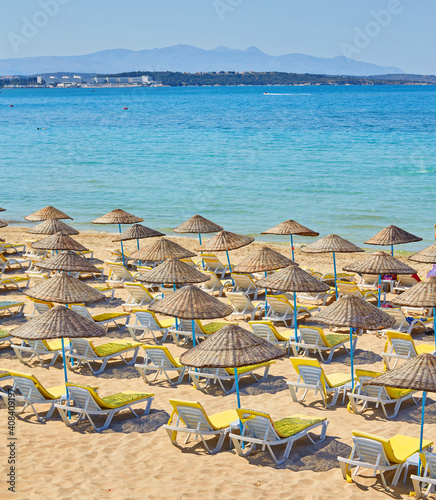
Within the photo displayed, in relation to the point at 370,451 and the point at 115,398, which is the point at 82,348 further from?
the point at 370,451

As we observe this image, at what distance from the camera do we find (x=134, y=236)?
16.5 meters

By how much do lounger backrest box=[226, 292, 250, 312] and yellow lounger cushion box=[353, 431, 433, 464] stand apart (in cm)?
584

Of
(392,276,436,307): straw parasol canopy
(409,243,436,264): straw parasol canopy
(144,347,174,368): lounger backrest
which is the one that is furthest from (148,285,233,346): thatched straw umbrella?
(409,243,436,264): straw parasol canopy

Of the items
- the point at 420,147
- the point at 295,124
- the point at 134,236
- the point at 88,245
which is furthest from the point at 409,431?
the point at 295,124

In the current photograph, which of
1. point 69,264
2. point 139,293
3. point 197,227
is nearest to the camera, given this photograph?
point 69,264

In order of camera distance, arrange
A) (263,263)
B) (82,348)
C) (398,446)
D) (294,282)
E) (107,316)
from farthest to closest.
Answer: (263,263) → (107,316) → (294,282) → (82,348) → (398,446)

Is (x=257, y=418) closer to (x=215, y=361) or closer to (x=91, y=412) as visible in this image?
(x=215, y=361)

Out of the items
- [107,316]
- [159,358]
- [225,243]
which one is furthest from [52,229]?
[159,358]

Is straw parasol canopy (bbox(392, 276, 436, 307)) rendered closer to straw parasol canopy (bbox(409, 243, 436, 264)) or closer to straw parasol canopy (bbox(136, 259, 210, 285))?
straw parasol canopy (bbox(409, 243, 436, 264))

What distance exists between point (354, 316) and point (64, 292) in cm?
442

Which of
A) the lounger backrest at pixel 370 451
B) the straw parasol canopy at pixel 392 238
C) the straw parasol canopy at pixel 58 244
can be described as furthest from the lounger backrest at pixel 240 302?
the lounger backrest at pixel 370 451

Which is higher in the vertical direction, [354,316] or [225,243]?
[354,316]

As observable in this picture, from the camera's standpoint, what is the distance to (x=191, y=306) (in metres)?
9.72

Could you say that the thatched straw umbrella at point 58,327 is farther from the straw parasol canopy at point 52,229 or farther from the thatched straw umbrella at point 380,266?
the straw parasol canopy at point 52,229
